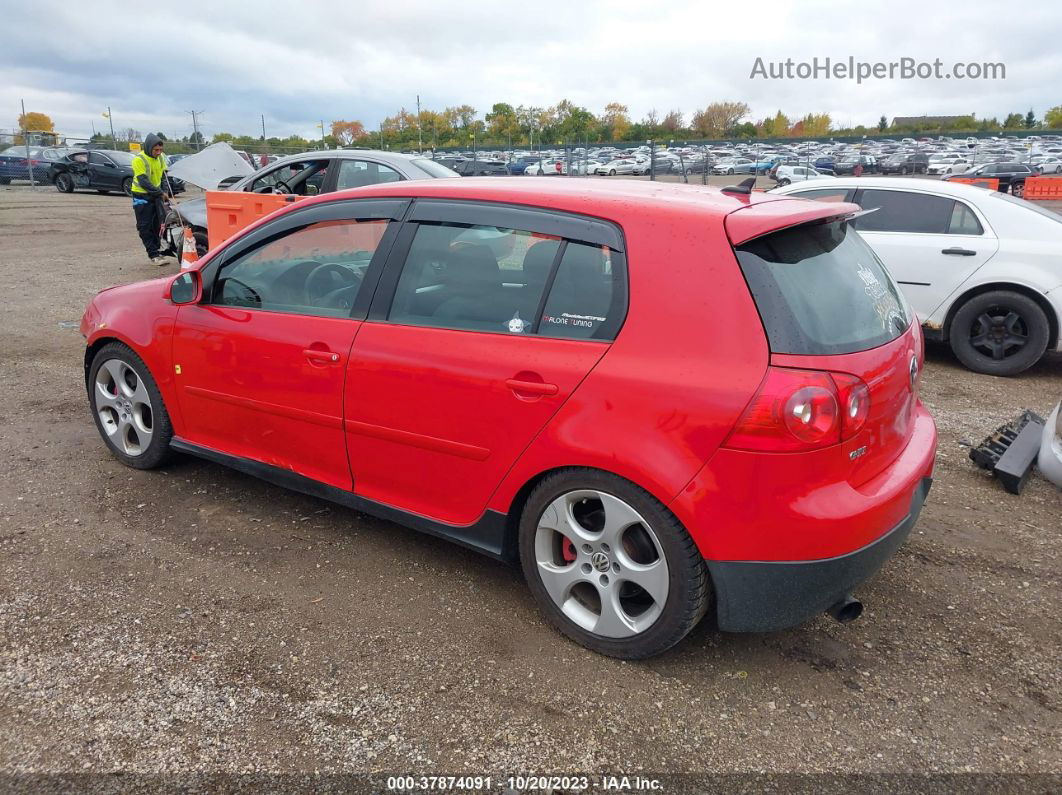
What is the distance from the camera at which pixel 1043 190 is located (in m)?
24.5

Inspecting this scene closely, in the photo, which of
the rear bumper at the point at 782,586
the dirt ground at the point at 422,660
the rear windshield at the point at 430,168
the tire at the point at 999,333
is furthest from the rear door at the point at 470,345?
the rear windshield at the point at 430,168

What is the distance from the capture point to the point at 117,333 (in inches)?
161

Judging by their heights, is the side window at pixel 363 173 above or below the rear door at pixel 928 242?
above

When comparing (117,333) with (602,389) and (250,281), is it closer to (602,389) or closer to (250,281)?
(250,281)

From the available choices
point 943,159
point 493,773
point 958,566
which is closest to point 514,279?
point 493,773

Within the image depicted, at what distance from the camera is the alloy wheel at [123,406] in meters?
4.19

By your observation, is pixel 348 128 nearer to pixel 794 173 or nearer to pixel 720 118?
pixel 720 118

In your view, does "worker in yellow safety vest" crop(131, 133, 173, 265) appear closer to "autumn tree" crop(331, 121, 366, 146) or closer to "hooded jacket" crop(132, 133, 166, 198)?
"hooded jacket" crop(132, 133, 166, 198)

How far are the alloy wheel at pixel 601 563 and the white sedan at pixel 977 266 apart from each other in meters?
4.56

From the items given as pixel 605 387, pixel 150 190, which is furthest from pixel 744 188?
pixel 150 190

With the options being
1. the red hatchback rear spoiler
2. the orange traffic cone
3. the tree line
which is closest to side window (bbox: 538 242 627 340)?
the red hatchback rear spoiler

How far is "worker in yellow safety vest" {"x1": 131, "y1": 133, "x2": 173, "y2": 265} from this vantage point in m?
11.0

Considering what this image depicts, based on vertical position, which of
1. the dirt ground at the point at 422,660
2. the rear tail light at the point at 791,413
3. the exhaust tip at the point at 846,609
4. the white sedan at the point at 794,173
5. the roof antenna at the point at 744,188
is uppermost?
the white sedan at the point at 794,173

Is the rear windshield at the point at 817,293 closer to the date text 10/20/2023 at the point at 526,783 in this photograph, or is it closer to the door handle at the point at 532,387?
the door handle at the point at 532,387
